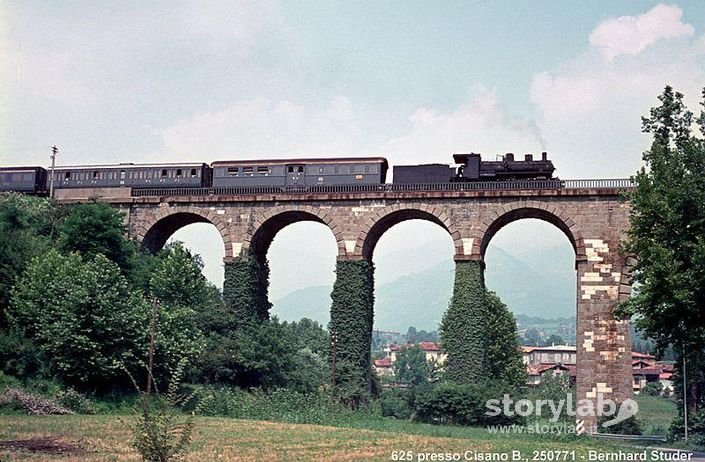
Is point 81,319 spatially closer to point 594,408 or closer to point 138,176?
point 138,176

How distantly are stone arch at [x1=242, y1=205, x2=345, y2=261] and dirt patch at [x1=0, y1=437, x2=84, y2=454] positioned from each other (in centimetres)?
2221

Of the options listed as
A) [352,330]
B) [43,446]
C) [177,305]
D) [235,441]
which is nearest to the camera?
[43,446]

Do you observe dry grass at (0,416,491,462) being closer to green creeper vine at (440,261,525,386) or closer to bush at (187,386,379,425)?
bush at (187,386,379,425)

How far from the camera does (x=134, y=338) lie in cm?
3156

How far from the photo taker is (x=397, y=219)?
42438 millimetres

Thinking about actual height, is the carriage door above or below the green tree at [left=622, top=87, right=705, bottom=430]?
above

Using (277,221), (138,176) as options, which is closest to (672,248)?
(277,221)

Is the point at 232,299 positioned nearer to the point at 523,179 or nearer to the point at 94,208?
the point at 94,208

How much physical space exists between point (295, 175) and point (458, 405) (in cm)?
1641

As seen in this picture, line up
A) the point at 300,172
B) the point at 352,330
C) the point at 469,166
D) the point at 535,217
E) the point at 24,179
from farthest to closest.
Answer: the point at 24,179 → the point at 300,172 → the point at 469,166 → the point at 535,217 → the point at 352,330

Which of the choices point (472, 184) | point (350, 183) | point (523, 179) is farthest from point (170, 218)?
point (523, 179)

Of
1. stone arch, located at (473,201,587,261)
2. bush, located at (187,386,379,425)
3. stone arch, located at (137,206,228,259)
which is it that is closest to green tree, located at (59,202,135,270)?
stone arch, located at (137,206,228,259)

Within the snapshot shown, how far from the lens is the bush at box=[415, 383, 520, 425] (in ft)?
117

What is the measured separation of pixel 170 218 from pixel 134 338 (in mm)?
13691
